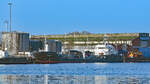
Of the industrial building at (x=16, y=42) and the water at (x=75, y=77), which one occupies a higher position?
the industrial building at (x=16, y=42)

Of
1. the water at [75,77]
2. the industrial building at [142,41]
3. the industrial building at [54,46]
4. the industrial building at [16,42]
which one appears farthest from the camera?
the industrial building at [142,41]

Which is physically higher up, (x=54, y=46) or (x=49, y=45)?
(x=49, y=45)

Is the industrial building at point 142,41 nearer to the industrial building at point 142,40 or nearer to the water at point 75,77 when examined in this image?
the industrial building at point 142,40

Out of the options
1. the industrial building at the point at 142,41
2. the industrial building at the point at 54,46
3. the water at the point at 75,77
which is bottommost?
the water at the point at 75,77

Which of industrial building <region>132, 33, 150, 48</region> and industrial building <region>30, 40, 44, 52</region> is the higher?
industrial building <region>132, 33, 150, 48</region>

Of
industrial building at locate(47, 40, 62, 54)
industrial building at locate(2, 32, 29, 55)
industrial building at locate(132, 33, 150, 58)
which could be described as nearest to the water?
industrial building at locate(2, 32, 29, 55)

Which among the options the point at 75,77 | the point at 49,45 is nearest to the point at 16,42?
the point at 49,45

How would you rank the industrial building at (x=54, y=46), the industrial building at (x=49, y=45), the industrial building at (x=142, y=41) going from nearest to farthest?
the industrial building at (x=54, y=46) → the industrial building at (x=49, y=45) → the industrial building at (x=142, y=41)

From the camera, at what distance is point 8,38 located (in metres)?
144

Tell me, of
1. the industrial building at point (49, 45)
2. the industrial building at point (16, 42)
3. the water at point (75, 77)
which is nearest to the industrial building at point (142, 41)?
the industrial building at point (49, 45)

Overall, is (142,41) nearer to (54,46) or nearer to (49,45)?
(54,46)

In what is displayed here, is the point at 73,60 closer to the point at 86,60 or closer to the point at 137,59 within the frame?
the point at 86,60

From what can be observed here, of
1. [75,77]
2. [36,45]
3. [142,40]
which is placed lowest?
[75,77]

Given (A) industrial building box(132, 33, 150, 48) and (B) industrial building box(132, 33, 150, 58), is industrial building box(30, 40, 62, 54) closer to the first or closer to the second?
(B) industrial building box(132, 33, 150, 58)
